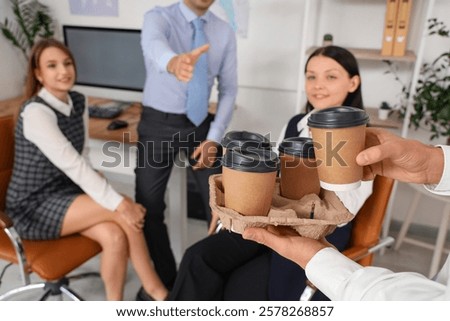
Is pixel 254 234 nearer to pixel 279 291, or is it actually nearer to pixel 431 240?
pixel 279 291

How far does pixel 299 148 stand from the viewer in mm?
767

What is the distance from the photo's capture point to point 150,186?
177 centimetres

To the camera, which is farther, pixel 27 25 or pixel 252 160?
pixel 27 25

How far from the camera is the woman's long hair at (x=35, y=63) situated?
156cm

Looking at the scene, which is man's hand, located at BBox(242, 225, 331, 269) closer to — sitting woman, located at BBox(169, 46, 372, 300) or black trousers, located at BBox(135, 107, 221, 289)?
sitting woman, located at BBox(169, 46, 372, 300)

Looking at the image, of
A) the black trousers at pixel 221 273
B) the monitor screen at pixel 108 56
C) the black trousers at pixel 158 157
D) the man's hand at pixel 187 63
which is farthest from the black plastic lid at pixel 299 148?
the monitor screen at pixel 108 56

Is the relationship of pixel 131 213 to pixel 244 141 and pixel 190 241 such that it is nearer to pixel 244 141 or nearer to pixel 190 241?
pixel 190 241

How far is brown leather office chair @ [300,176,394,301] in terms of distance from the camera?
132cm

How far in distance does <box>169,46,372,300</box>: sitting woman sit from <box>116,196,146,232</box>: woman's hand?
29 cm

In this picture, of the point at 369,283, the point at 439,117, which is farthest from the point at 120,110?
the point at 369,283

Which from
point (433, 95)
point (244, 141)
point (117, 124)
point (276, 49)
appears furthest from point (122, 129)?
point (433, 95)

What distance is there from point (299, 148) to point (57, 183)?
1179 millimetres

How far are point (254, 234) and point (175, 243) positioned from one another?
4.83ft

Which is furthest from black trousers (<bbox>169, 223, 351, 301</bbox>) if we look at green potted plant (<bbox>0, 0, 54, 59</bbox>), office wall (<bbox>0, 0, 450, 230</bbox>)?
green potted plant (<bbox>0, 0, 54, 59</bbox>)
